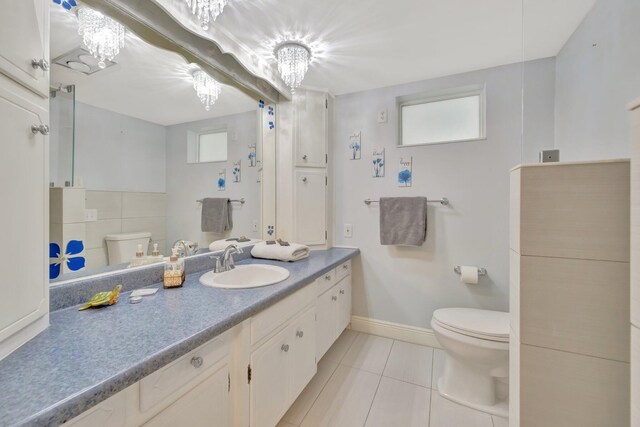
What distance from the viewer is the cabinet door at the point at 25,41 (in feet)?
2.11

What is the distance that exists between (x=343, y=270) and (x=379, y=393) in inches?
33.8

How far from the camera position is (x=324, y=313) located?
1.80m

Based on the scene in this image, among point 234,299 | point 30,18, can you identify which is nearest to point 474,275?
point 234,299

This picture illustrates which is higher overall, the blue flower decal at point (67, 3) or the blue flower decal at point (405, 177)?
the blue flower decal at point (67, 3)

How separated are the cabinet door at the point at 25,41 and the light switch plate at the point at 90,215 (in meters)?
0.49

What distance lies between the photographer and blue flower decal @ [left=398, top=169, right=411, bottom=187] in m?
2.19

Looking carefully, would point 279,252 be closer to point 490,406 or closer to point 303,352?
point 303,352

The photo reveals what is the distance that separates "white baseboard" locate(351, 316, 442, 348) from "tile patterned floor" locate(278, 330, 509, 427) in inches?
2.3

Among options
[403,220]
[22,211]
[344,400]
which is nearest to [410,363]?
[344,400]

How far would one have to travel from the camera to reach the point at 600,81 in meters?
1.31

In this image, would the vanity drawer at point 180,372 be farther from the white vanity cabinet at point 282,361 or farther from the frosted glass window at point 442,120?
the frosted glass window at point 442,120

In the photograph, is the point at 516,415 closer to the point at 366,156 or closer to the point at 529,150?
the point at 529,150

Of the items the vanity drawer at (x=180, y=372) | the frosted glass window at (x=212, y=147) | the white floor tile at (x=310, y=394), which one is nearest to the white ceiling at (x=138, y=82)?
the frosted glass window at (x=212, y=147)

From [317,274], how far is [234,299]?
0.61 m
